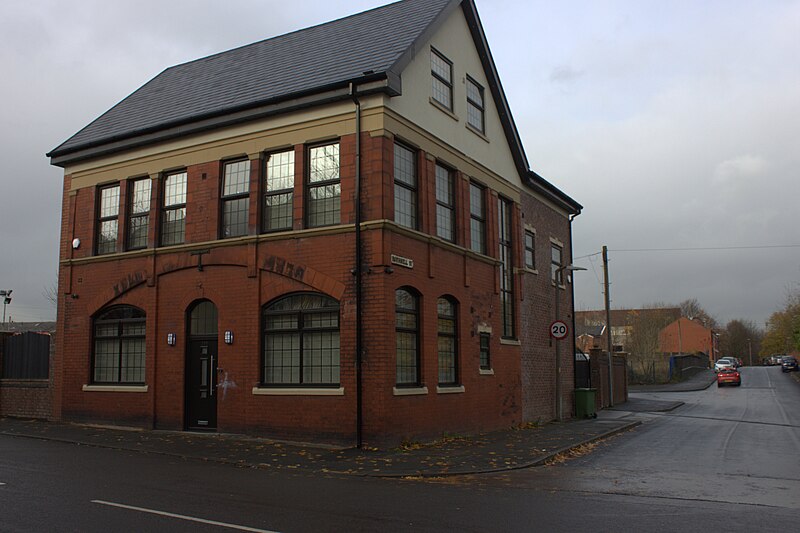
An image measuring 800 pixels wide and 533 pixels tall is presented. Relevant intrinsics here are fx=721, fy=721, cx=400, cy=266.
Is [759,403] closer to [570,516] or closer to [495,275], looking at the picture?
[495,275]

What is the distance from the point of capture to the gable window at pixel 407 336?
53.1 feet

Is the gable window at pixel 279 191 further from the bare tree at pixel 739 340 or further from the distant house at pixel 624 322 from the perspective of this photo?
the bare tree at pixel 739 340

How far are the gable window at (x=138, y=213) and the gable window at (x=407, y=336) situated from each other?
24.4 feet

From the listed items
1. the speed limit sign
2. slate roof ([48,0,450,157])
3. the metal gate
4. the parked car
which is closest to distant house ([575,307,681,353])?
the parked car

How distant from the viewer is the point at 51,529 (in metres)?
7.24

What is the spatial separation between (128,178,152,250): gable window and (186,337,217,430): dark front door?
3438 millimetres

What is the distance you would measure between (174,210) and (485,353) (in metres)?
9.21

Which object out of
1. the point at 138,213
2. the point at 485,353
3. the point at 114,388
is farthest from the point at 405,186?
the point at 114,388

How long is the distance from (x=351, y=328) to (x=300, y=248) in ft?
7.47

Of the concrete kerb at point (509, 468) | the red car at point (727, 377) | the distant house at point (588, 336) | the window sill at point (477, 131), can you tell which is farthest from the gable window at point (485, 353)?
the distant house at point (588, 336)

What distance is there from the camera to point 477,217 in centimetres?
2067

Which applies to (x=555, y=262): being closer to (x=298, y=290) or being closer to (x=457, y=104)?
(x=457, y=104)

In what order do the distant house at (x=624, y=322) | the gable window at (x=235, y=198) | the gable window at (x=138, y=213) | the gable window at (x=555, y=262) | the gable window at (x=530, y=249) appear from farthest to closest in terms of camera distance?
the distant house at (x=624, y=322) < the gable window at (x=555, y=262) < the gable window at (x=530, y=249) < the gable window at (x=138, y=213) < the gable window at (x=235, y=198)

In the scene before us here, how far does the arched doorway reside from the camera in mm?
17438
